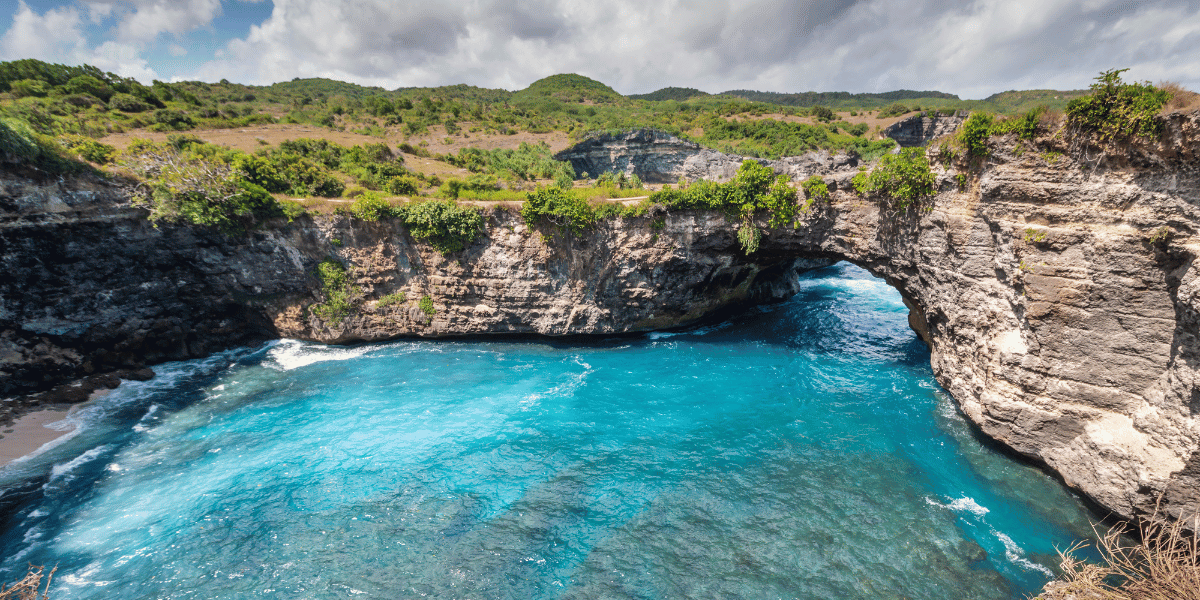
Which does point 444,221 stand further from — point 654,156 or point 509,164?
point 654,156

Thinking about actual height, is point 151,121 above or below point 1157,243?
above

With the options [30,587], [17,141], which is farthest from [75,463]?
[17,141]

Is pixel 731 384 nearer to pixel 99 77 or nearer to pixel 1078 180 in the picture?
pixel 1078 180

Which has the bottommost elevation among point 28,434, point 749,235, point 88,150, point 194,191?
point 28,434

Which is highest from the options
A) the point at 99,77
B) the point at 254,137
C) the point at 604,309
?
the point at 99,77

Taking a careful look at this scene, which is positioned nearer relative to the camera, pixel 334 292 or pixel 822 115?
pixel 334 292

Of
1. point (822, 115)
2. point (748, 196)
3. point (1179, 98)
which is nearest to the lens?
point (1179, 98)

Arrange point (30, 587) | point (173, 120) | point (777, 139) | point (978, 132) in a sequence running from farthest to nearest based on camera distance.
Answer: point (777, 139) → point (173, 120) → point (978, 132) → point (30, 587)

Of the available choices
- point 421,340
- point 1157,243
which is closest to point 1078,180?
point 1157,243
